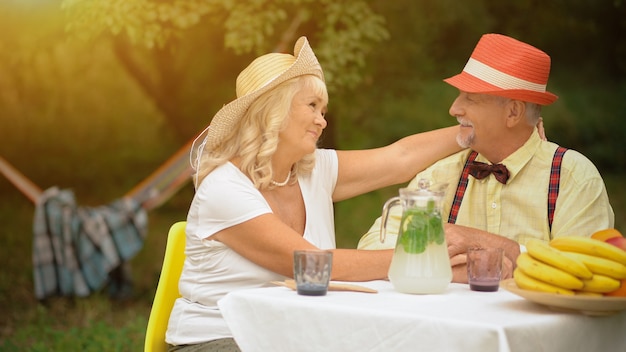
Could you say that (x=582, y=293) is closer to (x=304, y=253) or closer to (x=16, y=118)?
(x=304, y=253)

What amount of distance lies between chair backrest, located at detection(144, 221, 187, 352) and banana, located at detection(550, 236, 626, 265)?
1396 millimetres

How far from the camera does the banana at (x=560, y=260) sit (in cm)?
212

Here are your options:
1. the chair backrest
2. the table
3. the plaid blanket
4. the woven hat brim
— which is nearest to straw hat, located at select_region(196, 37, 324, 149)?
the chair backrest

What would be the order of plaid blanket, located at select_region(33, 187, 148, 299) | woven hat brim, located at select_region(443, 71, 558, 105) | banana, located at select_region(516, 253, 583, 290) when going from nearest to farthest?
banana, located at select_region(516, 253, 583, 290) < woven hat brim, located at select_region(443, 71, 558, 105) < plaid blanket, located at select_region(33, 187, 148, 299)

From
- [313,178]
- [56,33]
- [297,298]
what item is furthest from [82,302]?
[297,298]

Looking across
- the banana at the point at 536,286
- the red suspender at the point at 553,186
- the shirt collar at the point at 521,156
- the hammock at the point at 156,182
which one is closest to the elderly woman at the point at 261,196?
the shirt collar at the point at 521,156

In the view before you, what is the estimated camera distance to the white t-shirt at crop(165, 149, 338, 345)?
2830 millimetres

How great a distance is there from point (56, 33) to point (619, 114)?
332 cm

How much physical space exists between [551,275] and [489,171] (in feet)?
3.47

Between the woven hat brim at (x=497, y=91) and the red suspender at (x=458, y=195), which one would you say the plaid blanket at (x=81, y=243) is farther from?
the woven hat brim at (x=497, y=91)

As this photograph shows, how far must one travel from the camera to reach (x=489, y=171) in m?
3.17

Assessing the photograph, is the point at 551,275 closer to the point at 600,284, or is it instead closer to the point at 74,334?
the point at 600,284

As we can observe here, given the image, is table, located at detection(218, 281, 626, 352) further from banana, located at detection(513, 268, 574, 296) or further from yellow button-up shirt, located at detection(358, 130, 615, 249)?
yellow button-up shirt, located at detection(358, 130, 615, 249)

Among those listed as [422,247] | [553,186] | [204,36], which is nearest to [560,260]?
[422,247]
